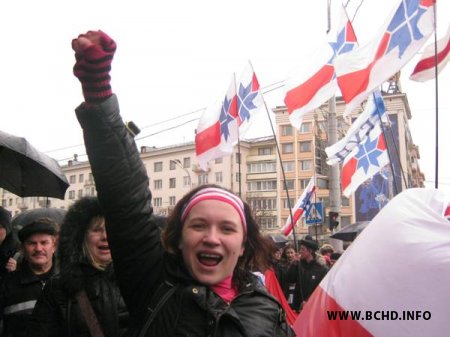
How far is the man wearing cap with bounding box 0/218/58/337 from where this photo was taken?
10.9ft

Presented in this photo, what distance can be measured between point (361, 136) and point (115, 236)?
7.65m

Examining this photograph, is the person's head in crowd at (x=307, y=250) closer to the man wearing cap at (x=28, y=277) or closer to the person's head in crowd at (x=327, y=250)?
the person's head in crowd at (x=327, y=250)

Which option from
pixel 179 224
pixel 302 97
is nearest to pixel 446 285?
pixel 179 224

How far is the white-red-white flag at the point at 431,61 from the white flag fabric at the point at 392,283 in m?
3.60

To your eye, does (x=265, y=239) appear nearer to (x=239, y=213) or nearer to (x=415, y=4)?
(x=239, y=213)

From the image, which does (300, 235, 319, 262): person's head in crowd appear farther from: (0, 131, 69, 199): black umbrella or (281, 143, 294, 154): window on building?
(281, 143, 294, 154): window on building

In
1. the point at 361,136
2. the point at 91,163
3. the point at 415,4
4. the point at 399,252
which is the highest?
the point at 415,4

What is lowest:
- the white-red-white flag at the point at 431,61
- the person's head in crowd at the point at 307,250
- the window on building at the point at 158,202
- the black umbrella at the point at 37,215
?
the window on building at the point at 158,202

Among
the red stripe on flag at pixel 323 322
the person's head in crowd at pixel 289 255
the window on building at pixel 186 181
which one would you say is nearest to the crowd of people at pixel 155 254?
the red stripe on flag at pixel 323 322

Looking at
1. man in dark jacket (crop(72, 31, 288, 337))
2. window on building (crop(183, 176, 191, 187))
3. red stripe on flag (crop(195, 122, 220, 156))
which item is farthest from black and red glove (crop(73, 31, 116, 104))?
window on building (crop(183, 176, 191, 187))

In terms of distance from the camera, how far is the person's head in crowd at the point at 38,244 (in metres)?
3.57

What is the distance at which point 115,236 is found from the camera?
1.66 m

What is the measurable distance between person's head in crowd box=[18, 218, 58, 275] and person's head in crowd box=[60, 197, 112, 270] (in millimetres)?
855

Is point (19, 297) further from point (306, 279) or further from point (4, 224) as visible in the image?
point (306, 279)
